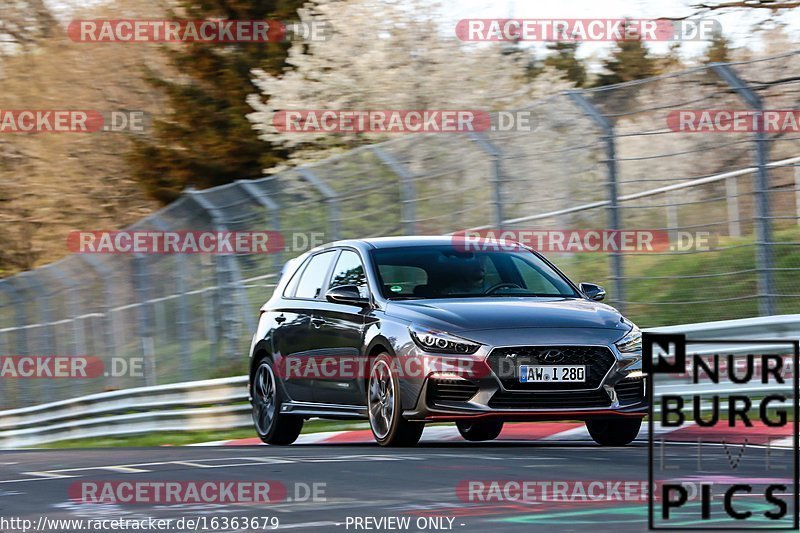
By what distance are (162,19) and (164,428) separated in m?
23.0

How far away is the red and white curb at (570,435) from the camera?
37.5ft

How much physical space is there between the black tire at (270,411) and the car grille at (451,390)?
2627 millimetres

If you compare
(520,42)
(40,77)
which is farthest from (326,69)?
(40,77)

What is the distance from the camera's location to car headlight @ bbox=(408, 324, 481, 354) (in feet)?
34.8

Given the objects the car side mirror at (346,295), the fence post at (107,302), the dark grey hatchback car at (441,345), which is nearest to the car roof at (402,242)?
the dark grey hatchback car at (441,345)

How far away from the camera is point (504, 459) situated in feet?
32.6

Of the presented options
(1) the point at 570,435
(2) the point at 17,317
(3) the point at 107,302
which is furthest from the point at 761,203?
(2) the point at 17,317

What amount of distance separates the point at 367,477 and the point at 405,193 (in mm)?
8073

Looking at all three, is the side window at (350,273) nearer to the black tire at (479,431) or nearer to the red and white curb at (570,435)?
the red and white curb at (570,435)

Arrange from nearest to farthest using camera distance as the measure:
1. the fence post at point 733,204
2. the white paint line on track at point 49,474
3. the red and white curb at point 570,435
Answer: the white paint line on track at point 49,474 → the red and white curb at point 570,435 → the fence post at point 733,204

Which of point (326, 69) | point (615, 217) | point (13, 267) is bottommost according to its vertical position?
point (13, 267)

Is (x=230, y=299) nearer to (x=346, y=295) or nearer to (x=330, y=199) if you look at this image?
(x=330, y=199)

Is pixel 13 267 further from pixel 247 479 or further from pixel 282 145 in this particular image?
pixel 247 479

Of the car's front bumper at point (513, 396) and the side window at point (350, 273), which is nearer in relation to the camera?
the car's front bumper at point (513, 396)
